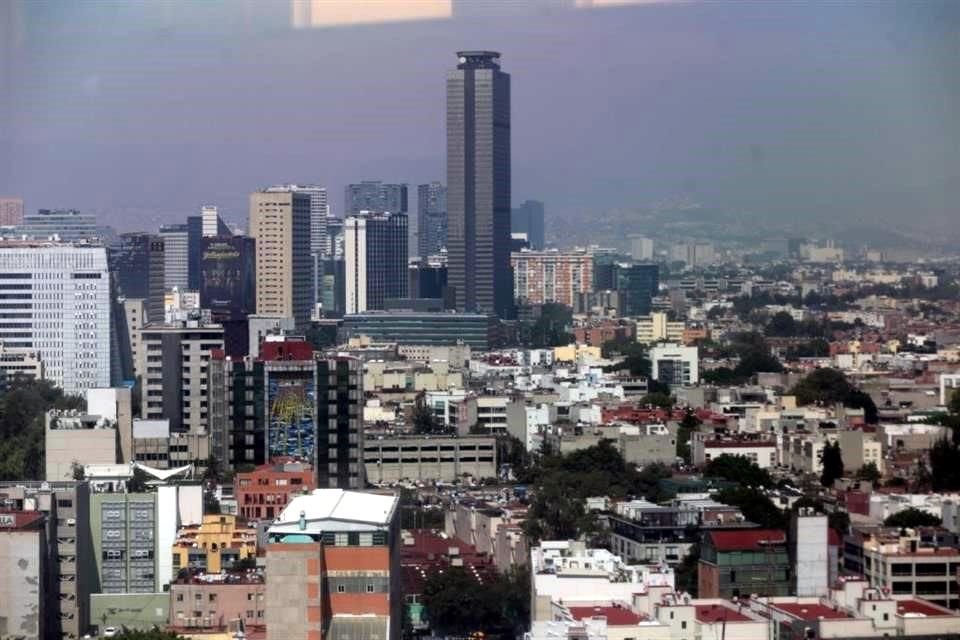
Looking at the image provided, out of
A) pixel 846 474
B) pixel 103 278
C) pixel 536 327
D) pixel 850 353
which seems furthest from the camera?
pixel 536 327

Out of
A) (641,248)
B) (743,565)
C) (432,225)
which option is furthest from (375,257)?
(743,565)

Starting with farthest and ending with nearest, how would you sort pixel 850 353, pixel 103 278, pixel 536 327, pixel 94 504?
pixel 536 327, pixel 850 353, pixel 103 278, pixel 94 504

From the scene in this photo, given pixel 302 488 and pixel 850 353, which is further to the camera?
pixel 850 353

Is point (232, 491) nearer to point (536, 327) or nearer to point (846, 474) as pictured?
point (846, 474)

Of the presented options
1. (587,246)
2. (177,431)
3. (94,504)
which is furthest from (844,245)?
(94,504)

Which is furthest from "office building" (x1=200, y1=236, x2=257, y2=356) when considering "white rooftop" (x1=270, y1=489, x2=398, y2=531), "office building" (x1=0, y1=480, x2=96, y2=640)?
"white rooftop" (x1=270, y1=489, x2=398, y2=531)

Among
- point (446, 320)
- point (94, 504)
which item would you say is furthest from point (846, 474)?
point (446, 320)

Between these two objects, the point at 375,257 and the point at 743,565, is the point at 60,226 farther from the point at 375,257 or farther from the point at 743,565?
the point at 743,565
